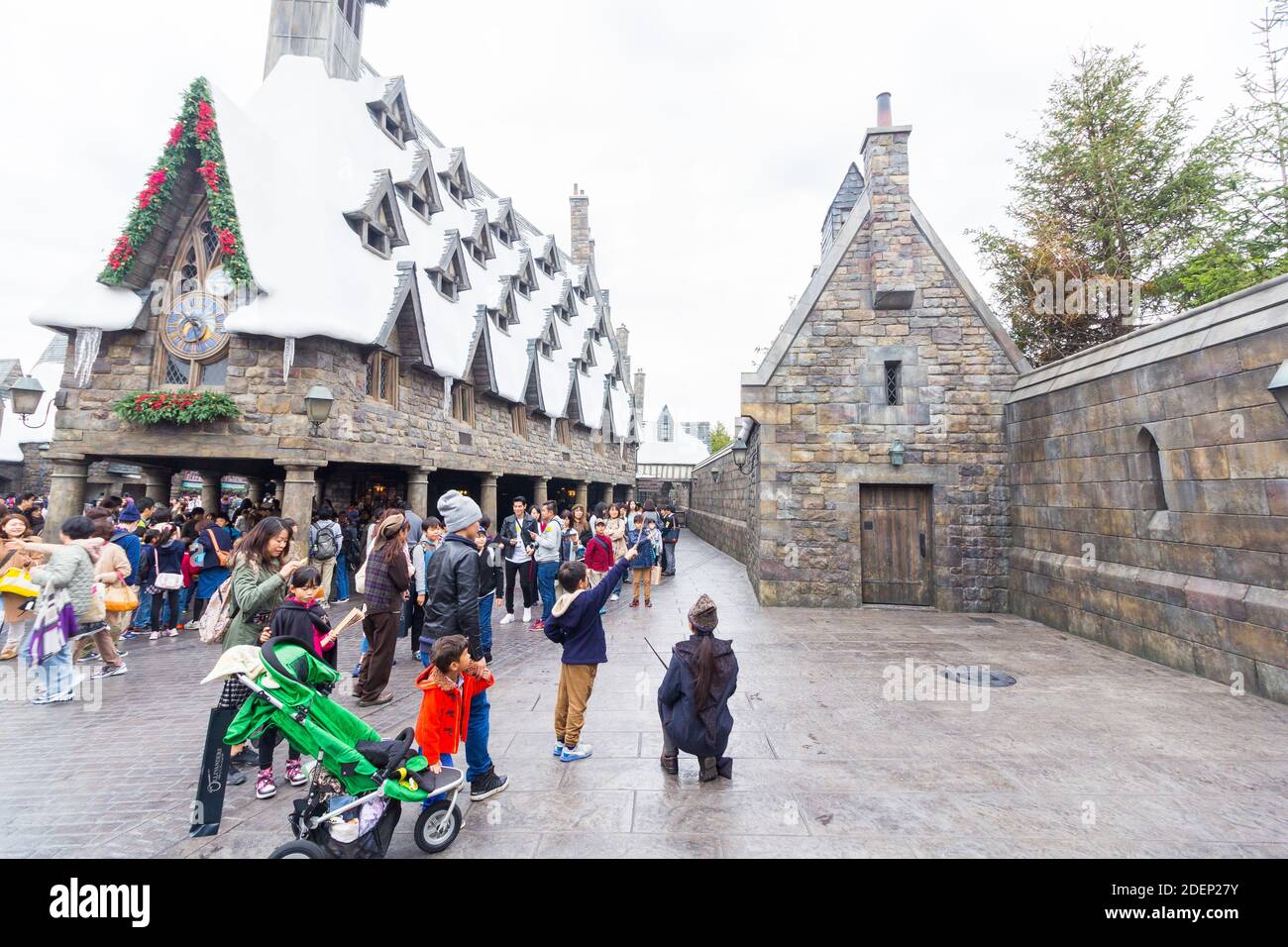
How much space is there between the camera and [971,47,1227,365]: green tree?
1291 cm

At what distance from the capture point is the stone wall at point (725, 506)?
56.7 feet

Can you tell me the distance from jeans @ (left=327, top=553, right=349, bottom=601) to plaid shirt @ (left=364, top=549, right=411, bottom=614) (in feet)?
21.0

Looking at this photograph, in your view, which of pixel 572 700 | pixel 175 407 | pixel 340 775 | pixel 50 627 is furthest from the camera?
pixel 175 407

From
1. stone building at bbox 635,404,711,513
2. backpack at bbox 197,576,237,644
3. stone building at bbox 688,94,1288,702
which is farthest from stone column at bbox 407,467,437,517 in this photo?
stone building at bbox 635,404,711,513

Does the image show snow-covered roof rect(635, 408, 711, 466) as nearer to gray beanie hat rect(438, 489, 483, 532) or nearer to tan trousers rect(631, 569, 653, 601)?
tan trousers rect(631, 569, 653, 601)

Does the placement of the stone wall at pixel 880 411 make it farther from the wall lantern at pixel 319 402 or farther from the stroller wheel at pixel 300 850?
the stroller wheel at pixel 300 850

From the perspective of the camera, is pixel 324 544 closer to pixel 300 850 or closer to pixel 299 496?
pixel 299 496

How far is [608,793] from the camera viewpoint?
3.75m

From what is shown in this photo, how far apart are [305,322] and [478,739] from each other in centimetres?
959

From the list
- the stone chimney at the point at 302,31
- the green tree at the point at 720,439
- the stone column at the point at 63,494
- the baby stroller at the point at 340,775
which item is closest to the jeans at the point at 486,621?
the baby stroller at the point at 340,775

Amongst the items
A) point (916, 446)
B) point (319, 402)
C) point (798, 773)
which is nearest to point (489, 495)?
point (319, 402)

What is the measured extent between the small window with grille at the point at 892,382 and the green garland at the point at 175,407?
12526mm

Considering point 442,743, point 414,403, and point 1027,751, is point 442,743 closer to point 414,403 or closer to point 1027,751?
point 1027,751

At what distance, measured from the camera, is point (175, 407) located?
1031 centimetres
